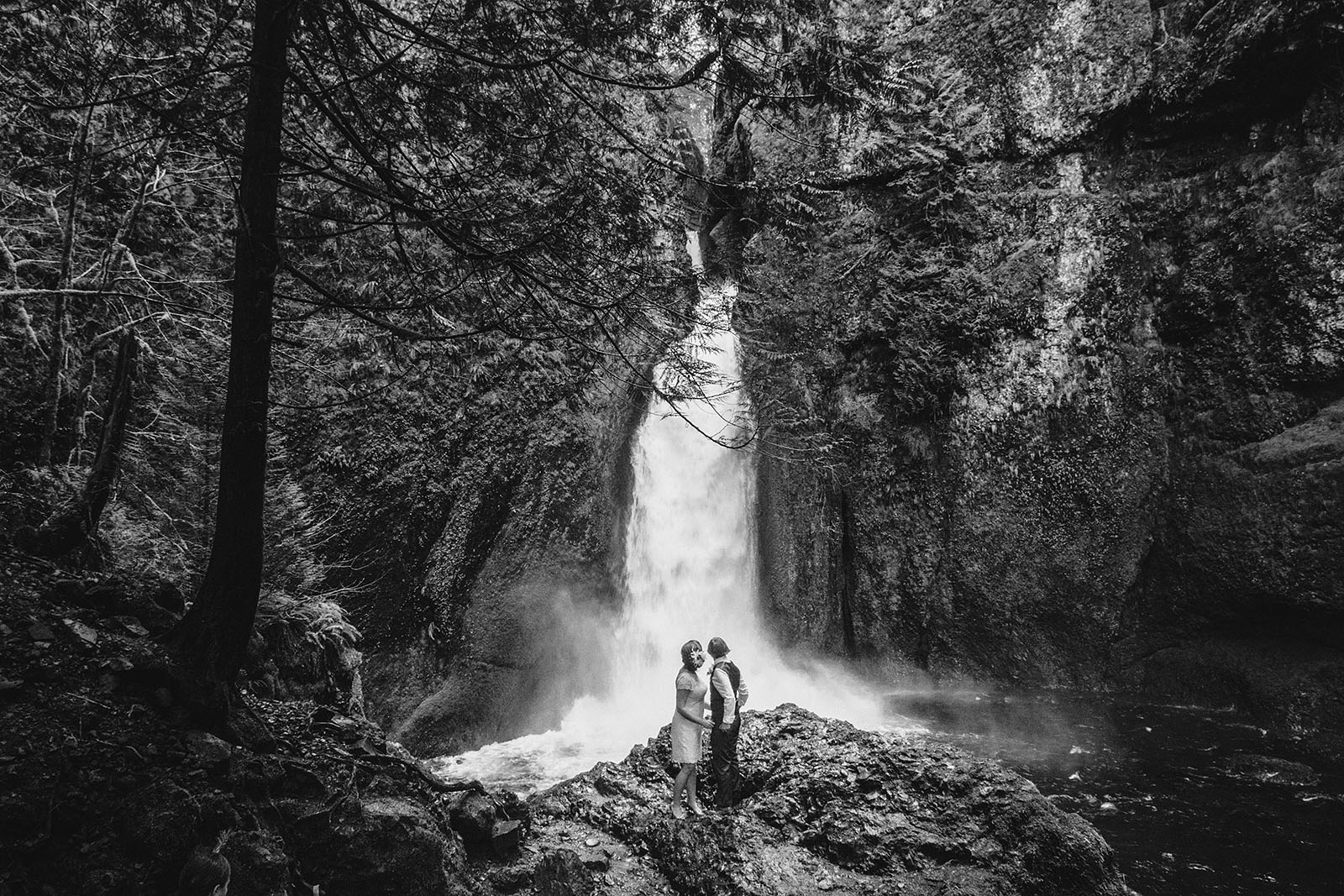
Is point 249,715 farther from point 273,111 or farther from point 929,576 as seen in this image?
point 929,576

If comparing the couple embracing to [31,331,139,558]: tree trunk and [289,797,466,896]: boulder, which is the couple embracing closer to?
[289,797,466,896]: boulder

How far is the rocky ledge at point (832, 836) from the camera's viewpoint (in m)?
5.26

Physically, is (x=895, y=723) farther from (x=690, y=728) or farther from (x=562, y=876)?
(x=562, y=876)

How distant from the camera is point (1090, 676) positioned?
1174 cm

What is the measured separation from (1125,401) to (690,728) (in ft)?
34.7

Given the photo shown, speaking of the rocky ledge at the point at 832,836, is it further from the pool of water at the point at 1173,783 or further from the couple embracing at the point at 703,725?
the pool of water at the point at 1173,783

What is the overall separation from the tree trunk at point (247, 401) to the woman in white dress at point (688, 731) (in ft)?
12.1

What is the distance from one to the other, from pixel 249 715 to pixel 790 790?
4.67m

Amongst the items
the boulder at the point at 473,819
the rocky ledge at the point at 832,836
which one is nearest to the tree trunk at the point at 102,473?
the boulder at the point at 473,819

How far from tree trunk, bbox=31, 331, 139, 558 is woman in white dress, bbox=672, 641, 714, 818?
4893 millimetres

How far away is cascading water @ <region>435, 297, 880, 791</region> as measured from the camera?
1276 cm

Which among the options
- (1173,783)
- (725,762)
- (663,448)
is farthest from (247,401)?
(663,448)

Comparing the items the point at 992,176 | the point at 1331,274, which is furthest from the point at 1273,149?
the point at 992,176

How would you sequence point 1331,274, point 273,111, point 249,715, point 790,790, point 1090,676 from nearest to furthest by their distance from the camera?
point 273,111 → point 249,715 → point 790,790 → point 1331,274 → point 1090,676
